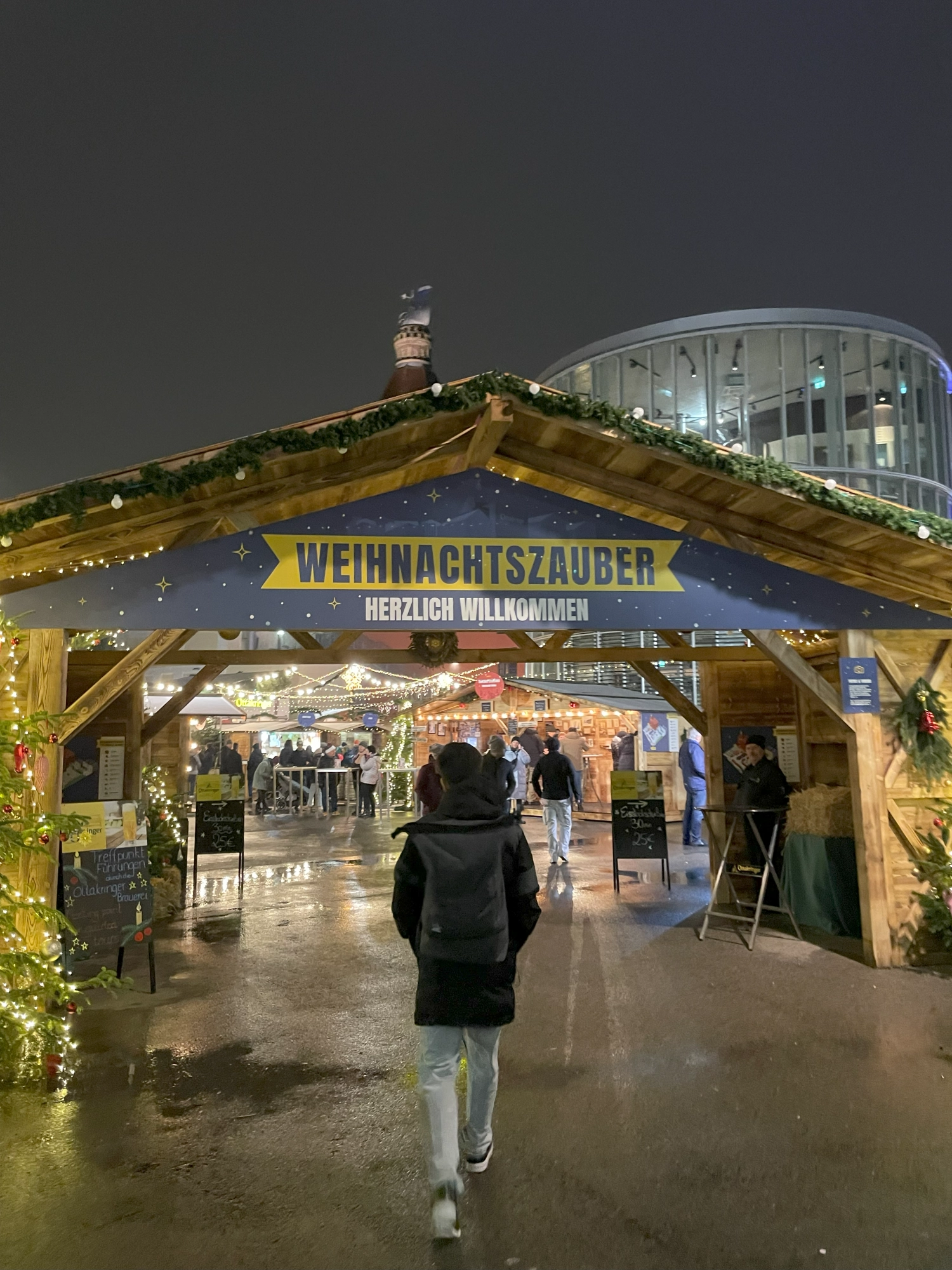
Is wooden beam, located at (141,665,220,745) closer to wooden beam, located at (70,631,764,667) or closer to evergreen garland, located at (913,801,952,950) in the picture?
wooden beam, located at (70,631,764,667)

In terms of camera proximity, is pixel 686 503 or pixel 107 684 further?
pixel 686 503

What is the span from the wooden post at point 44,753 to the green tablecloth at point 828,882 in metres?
6.16

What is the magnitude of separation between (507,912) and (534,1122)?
55.1 inches

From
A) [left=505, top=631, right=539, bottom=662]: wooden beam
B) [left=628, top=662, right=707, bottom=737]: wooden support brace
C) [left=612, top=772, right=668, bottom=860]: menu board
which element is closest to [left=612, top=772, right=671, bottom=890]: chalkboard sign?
[left=612, top=772, right=668, bottom=860]: menu board

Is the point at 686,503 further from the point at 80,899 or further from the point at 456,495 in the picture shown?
the point at 80,899

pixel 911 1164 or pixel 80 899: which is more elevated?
pixel 80 899

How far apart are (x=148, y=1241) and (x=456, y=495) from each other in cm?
496

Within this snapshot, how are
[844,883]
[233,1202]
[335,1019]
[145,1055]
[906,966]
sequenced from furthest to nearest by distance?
[844,883] < [906,966] < [335,1019] < [145,1055] < [233,1202]

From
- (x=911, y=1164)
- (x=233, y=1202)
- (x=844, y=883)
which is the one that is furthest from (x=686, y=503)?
(x=233, y=1202)

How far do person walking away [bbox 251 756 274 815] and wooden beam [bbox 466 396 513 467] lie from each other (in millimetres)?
15639

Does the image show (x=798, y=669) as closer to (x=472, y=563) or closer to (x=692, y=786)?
(x=472, y=563)

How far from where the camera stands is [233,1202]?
3.45 metres

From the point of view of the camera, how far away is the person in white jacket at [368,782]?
769 inches

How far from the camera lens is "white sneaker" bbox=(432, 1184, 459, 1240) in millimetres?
3166
